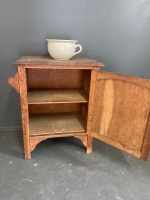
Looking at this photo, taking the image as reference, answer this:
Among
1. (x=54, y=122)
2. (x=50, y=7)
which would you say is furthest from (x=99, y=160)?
(x=50, y=7)

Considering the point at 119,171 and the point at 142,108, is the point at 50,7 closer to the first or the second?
the point at 142,108

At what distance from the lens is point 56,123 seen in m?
1.42

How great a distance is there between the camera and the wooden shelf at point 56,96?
119 cm

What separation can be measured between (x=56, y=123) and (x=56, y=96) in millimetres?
266

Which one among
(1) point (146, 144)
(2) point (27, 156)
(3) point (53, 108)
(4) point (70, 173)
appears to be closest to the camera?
(1) point (146, 144)

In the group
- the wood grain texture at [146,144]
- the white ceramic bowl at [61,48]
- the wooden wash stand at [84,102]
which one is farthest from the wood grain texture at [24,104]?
the wood grain texture at [146,144]

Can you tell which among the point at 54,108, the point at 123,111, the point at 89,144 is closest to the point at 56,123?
the point at 54,108

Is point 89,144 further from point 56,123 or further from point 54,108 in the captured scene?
point 54,108

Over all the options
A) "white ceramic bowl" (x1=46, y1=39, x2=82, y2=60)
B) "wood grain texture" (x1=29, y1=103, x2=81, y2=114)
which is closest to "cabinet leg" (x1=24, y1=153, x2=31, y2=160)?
"wood grain texture" (x1=29, y1=103, x2=81, y2=114)

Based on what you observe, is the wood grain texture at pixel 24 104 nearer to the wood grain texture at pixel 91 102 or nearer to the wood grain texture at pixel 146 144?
the wood grain texture at pixel 91 102

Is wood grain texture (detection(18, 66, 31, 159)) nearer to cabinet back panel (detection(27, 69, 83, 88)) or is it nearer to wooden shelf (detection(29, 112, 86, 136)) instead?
wooden shelf (detection(29, 112, 86, 136))

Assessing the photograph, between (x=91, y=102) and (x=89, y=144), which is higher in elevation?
(x=91, y=102)

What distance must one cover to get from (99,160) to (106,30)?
3.67ft

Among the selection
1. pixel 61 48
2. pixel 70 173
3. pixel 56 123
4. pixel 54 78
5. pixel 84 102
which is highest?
pixel 61 48
